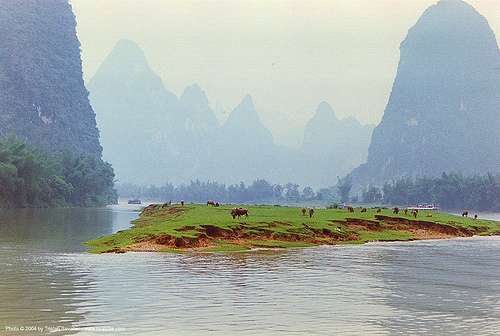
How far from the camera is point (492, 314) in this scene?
22.3 m

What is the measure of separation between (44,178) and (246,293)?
131076 millimetres

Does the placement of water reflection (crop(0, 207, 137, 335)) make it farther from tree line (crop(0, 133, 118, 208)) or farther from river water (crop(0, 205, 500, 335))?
tree line (crop(0, 133, 118, 208))

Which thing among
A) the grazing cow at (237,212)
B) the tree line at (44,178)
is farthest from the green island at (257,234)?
the tree line at (44,178)

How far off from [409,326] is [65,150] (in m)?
178

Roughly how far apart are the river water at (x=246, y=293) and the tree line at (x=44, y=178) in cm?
9620

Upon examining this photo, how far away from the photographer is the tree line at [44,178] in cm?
13200

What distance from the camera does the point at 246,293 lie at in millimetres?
25812

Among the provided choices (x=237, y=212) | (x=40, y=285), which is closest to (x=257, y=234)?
(x=237, y=212)

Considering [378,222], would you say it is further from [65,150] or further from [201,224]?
[65,150]

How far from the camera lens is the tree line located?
132000mm

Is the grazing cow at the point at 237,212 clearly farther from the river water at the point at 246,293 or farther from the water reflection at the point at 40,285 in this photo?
the water reflection at the point at 40,285

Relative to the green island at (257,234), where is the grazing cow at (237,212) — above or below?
above

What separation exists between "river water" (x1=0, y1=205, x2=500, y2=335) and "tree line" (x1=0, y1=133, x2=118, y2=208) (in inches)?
3787

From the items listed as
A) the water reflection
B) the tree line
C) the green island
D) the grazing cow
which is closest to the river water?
the water reflection
